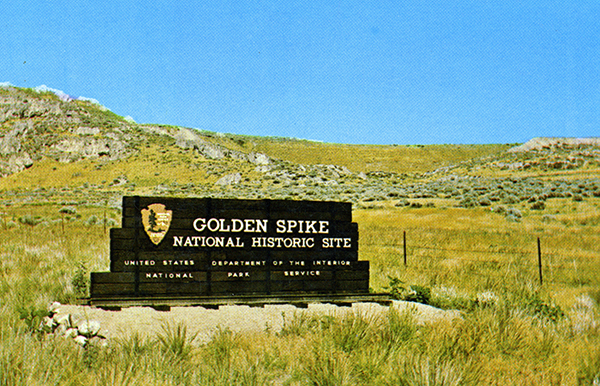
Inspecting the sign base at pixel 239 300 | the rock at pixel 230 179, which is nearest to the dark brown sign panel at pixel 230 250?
the sign base at pixel 239 300

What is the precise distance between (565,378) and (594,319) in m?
3.18

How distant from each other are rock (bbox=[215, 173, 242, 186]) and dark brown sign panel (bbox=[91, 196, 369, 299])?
53.2m

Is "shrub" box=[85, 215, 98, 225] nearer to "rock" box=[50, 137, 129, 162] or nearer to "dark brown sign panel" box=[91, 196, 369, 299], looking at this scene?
"dark brown sign panel" box=[91, 196, 369, 299]

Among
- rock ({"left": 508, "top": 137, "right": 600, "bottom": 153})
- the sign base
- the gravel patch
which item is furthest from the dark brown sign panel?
rock ({"left": 508, "top": 137, "right": 600, "bottom": 153})

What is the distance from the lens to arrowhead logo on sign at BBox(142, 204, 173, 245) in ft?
23.9

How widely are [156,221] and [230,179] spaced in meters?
55.8

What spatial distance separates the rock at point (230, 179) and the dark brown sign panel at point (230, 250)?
175 feet

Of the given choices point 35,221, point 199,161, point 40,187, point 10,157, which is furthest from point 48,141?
point 35,221

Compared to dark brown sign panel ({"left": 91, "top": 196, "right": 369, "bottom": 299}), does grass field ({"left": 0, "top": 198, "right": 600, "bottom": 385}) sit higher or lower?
lower

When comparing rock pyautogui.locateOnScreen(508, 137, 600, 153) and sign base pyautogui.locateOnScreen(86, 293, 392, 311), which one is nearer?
sign base pyautogui.locateOnScreen(86, 293, 392, 311)

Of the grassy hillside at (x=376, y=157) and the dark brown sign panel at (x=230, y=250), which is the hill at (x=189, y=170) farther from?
the dark brown sign panel at (x=230, y=250)

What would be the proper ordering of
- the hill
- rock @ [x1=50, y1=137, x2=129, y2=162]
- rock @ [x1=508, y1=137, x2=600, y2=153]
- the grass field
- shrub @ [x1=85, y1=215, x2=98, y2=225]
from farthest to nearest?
rock @ [x1=508, y1=137, x2=600, y2=153] < rock @ [x1=50, y1=137, x2=129, y2=162] < the hill < shrub @ [x1=85, y1=215, x2=98, y2=225] < the grass field

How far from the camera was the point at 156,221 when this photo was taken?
7.33 meters

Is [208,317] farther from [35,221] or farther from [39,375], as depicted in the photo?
[35,221]
